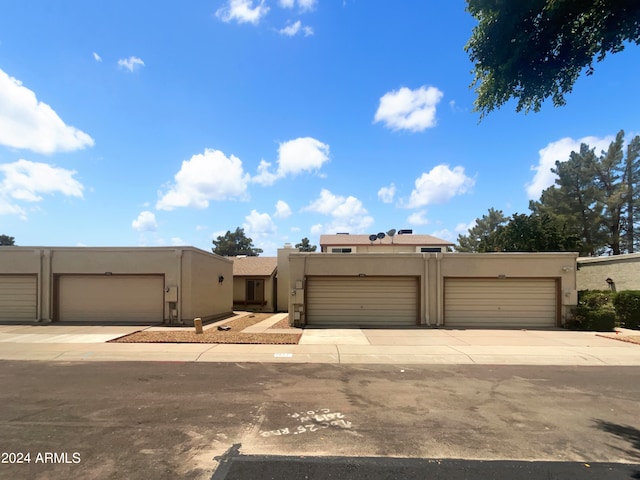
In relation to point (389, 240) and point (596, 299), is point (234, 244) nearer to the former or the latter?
point (389, 240)

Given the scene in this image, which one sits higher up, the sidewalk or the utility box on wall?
the utility box on wall

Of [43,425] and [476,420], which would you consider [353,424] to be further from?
[43,425]

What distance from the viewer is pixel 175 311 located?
17.1m

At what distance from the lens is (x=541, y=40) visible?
19.0ft

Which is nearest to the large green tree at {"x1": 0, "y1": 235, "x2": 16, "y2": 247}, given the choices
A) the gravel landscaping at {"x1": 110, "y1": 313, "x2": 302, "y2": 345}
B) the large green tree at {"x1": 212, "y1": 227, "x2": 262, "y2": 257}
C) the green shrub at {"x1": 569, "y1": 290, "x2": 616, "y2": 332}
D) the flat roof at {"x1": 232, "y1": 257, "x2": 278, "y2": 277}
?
the large green tree at {"x1": 212, "y1": 227, "x2": 262, "y2": 257}

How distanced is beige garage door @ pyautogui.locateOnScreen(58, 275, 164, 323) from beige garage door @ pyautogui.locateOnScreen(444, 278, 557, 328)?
1317 centimetres

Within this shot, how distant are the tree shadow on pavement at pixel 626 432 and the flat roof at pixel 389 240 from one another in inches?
1065

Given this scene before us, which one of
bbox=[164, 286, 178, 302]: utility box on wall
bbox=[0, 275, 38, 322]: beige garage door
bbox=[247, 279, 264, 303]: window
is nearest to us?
bbox=[164, 286, 178, 302]: utility box on wall

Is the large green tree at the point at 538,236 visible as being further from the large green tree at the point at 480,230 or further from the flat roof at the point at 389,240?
the large green tree at the point at 480,230

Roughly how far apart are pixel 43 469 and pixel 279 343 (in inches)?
327

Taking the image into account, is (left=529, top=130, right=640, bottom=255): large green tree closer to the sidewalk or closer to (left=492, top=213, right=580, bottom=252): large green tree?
(left=492, top=213, right=580, bottom=252): large green tree

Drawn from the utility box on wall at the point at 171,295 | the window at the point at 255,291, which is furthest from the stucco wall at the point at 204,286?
the window at the point at 255,291

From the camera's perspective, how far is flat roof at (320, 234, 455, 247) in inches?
1313

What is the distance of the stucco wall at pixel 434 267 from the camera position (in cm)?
1719
